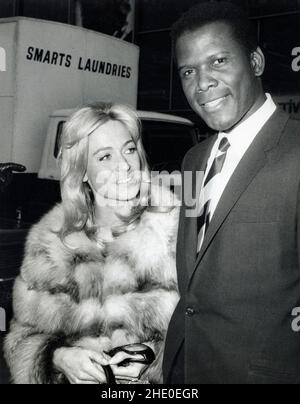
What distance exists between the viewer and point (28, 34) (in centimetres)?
318

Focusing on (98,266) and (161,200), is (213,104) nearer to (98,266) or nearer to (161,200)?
(161,200)

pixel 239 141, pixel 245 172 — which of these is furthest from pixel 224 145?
pixel 245 172

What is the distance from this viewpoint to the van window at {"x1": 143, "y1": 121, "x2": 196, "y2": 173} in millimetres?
3209

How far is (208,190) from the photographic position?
4.61 feet

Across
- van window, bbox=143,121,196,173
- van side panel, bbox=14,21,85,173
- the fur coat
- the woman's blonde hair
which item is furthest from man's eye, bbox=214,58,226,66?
van side panel, bbox=14,21,85,173

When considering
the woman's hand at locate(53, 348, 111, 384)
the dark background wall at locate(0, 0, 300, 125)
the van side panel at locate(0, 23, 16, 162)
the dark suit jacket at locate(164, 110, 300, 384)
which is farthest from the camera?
the dark background wall at locate(0, 0, 300, 125)

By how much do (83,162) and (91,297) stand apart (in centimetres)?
48

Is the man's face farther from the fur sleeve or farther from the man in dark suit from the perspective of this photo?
the fur sleeve

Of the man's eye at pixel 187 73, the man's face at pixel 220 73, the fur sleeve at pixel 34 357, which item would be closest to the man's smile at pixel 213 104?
the man's face at pixel 220 73

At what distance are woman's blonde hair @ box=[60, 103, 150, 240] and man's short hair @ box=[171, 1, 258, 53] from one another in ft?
1.30

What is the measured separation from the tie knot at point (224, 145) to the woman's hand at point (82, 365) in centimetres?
75

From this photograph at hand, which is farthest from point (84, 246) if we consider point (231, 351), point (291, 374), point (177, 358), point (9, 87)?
point (9, 87)

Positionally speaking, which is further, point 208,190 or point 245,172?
point 208,190

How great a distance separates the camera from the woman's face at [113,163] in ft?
5.23
